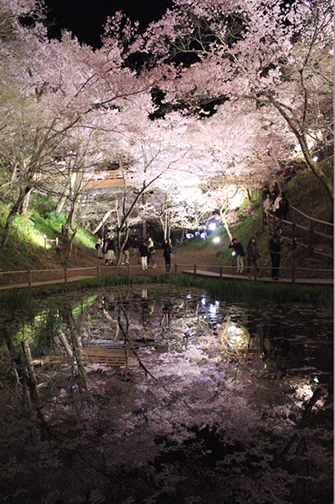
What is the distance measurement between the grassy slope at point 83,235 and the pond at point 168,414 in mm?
8983

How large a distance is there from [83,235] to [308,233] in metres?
18.8

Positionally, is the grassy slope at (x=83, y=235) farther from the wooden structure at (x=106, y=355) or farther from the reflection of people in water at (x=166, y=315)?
the wooden structure at (x=106, y=355)

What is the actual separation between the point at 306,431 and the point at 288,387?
1.04m

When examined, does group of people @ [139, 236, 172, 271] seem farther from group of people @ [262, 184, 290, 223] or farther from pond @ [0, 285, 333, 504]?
pond @ [0, 285, 333, 504]

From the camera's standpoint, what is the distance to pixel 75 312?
379 inches

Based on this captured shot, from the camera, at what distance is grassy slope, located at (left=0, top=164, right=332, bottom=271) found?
16469 mm

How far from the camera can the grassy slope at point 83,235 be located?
54.0 feet

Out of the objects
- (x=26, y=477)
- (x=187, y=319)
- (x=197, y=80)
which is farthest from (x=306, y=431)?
(x=197, y=80)

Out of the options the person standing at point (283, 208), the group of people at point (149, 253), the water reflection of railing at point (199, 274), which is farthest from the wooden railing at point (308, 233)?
the group of people at point (149, 253)

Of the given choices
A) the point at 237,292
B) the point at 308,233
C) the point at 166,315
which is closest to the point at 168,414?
the point at 166,315

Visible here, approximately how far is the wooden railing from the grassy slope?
40cm

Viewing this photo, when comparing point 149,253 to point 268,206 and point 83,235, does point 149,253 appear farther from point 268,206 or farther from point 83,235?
point 83,235

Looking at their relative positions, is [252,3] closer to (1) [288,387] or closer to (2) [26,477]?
(1) [288,387]

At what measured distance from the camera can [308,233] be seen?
46.8 ft
